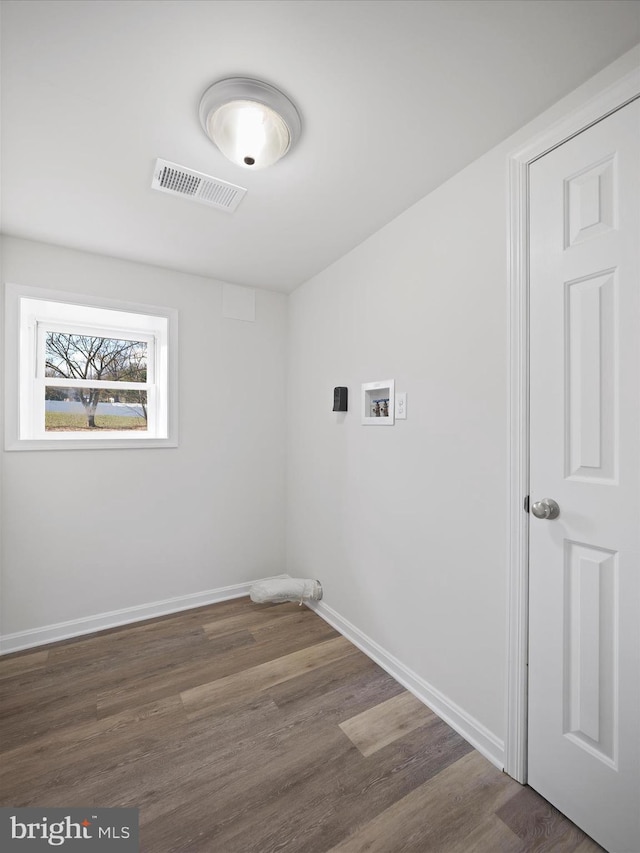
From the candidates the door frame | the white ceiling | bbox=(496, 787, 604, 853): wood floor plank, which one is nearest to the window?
the white ceiling

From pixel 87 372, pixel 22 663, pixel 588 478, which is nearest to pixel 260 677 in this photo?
pixel 22 663

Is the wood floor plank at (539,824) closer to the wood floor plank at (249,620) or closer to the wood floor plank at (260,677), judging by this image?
the wood floor plank at (260,677)

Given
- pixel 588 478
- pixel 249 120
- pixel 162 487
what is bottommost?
pixel 162 487

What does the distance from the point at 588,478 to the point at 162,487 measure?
8.28 feet

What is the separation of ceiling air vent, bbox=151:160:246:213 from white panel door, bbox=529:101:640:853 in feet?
4.34

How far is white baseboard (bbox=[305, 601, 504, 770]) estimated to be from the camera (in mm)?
1522

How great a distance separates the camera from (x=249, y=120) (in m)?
1.36

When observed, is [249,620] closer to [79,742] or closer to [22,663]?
[79,742]

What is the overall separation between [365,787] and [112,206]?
9.32 ft

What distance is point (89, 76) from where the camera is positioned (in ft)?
4.09

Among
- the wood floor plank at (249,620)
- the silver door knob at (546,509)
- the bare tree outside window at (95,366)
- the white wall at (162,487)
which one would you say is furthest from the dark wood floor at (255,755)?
the bare tree outside window at (95,366)

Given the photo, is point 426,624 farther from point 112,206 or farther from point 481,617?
point 112,206
